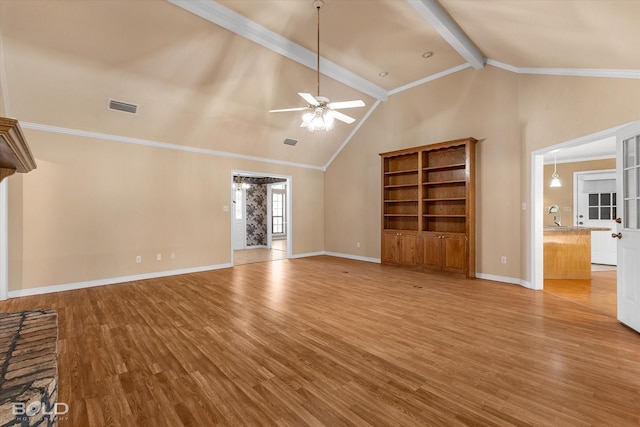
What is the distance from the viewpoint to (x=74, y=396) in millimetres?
1932

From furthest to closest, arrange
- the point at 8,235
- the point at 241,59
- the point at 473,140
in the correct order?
the point at 473,140
the point at 241,59
the point at 8,235

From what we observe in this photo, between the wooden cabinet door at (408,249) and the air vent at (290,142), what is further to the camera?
the air vent at (290,142)

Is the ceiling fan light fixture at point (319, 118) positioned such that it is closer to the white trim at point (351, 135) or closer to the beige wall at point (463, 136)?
the beige wall at point (463, 136)

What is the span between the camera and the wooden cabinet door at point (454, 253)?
5320mm

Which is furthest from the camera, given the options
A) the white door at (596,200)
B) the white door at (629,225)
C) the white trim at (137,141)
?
the white door at (596,200)

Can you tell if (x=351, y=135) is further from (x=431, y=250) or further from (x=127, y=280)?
(x=127, y=280)

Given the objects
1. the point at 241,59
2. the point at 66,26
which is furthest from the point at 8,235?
the point at 241,59

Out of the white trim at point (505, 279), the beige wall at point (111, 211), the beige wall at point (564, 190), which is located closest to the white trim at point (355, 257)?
the white trim at point (505, 279)

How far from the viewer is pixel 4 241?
4.09m

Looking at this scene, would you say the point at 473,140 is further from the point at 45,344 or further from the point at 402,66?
the point at 45,344

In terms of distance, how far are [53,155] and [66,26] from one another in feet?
7.08

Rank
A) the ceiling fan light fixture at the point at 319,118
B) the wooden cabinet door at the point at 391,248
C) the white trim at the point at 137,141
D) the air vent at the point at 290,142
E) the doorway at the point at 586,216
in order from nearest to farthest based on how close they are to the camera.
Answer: the ceiling fan light fixture at the point at 319,118, the doorway at the point at 586,216, the white trim at the point at 137,141, the wooden cabinet door at the point at 391,248, the air vent at the point at 290,142

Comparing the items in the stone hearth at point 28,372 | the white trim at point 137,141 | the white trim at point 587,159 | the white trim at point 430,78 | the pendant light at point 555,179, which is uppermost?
the white trim at point 430,78

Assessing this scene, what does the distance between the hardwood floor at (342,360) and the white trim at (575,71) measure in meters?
2.75
